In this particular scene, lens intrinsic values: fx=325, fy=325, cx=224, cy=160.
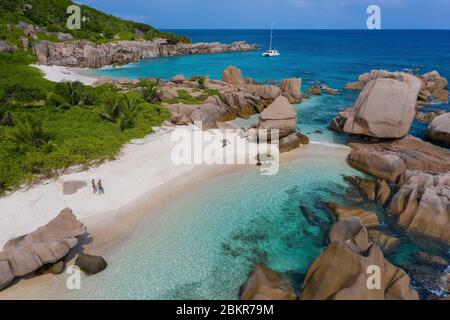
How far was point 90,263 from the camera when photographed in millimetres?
12461

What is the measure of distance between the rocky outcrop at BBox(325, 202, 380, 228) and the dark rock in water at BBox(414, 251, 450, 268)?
92.4 inches

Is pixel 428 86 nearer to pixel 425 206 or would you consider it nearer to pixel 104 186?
pixel 425 206

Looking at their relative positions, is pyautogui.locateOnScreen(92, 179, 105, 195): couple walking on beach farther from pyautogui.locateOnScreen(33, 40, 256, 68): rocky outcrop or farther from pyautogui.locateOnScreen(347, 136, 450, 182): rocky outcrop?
pyautogui.locateOnScreen(33, 40, 256, 68): rocky outcrop

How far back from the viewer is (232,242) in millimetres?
14609

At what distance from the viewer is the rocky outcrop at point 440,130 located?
24.9 metres

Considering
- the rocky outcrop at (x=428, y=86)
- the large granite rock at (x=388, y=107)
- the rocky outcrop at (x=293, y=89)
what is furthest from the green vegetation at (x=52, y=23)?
the large granite rock at (x=388, y=107)

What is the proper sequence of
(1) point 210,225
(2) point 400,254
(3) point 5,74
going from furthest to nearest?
(3) point 5,74, (1) point 210,225, (2) point 400,254

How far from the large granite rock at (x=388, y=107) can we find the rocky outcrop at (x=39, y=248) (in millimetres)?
20289

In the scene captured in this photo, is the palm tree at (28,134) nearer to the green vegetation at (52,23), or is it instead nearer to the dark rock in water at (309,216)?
the dark rock in water at (309,216)

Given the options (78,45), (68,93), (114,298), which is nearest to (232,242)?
Result: (114,298)

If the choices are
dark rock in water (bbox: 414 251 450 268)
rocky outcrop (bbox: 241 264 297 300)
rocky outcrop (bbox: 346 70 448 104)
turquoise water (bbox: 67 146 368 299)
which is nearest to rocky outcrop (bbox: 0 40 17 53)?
turquoise water (bbox: 67 146 368 299)

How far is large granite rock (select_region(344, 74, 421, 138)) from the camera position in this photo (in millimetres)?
22781
